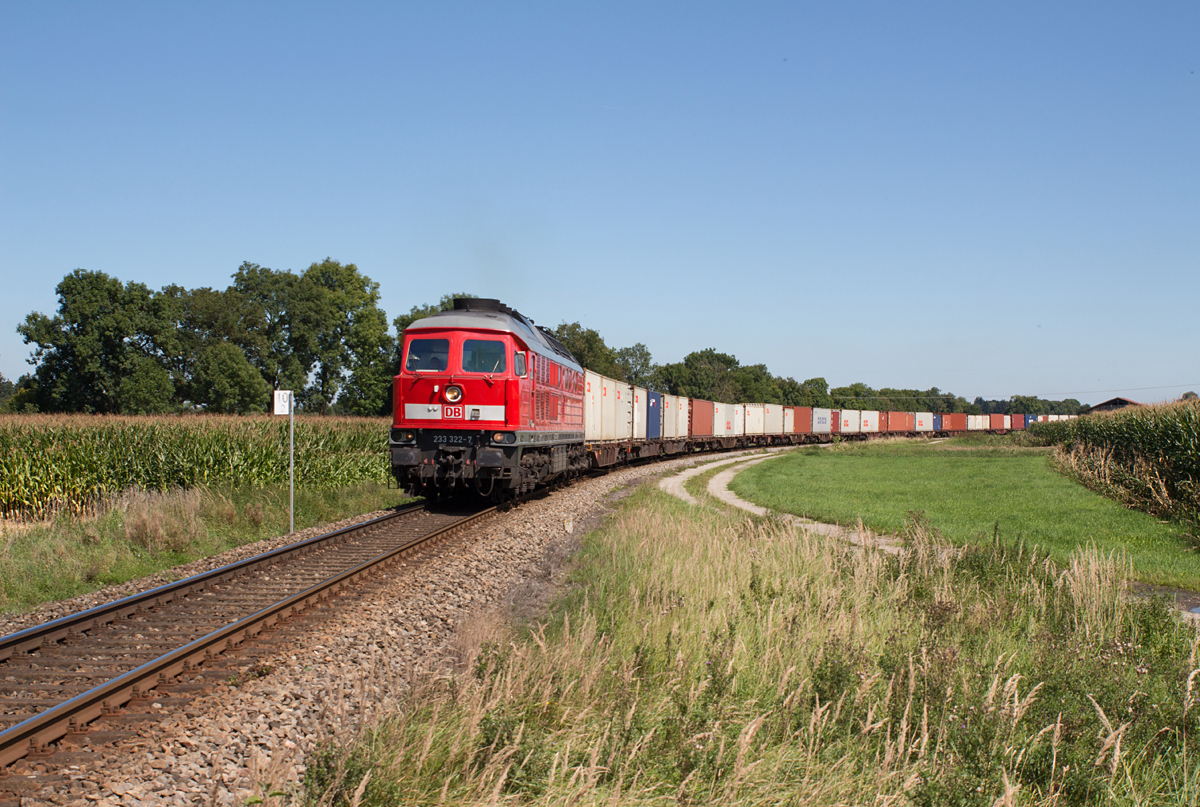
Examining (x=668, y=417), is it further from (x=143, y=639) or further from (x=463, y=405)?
(x=143, y=639)

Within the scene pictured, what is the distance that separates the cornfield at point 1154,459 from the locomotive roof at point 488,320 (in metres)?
14.4

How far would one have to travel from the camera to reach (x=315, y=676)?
6492 mm

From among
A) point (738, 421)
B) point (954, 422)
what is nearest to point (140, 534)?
point (738, 421)

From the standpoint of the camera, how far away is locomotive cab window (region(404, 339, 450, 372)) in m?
15.9

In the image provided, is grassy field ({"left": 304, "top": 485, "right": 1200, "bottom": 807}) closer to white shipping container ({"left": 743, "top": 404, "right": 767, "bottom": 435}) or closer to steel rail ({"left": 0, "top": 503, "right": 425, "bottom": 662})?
steel rail ({"left": 0, "top": 503, "right": 425, "bottom": 662})

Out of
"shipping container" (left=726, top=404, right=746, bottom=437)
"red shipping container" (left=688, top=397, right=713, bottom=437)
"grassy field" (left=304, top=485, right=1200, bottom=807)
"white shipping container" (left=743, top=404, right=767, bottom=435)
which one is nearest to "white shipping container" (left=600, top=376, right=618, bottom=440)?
"red shipping container" (left=688, top=397, right=713, bottom=437)

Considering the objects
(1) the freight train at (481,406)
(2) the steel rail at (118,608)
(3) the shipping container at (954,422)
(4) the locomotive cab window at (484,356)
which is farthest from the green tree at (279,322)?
(3) the shipping container at (954,422)

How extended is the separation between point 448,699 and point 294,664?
239 cm

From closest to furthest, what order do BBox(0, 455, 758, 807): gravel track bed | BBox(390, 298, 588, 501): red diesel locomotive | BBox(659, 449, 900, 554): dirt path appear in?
BBox(0, 455, 758, 807): gravel track bed < BBox(659, 449, 900, 554): dirt path < BBox(390, 298, 588, 501): red diesel locomotive

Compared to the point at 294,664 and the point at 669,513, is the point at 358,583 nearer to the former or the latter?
the point at 294,664

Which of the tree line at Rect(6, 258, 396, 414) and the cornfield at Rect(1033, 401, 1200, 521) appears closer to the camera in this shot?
the cornfield at Rect(1033, 401, 1200, 521)

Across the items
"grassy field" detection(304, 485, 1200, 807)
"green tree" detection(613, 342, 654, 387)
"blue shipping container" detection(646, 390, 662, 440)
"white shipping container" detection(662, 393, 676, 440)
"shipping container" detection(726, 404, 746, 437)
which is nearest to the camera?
"grassy field" detection(304, 485, 1200, 807)

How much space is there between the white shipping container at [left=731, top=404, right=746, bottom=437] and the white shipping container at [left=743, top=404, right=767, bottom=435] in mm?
588

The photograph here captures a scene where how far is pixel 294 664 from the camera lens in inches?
265
